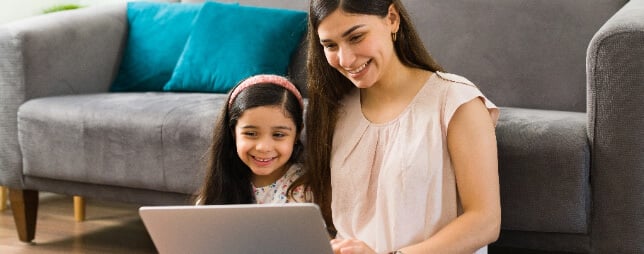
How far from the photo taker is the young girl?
2.15m

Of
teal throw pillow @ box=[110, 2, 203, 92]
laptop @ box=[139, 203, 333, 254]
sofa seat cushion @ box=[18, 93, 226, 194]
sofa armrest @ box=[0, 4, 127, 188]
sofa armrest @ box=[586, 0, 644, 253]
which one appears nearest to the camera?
laptop @ box=[139, 203, 333, 254]

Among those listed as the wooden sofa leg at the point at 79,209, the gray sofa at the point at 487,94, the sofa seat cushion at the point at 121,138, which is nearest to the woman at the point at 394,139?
the gray sofa at the point at 487,94

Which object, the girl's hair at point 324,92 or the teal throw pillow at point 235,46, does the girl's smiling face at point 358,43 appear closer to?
the girl's hair at point 324,92

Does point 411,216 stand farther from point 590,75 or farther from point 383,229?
point 590,75

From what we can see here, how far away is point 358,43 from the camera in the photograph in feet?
6.34

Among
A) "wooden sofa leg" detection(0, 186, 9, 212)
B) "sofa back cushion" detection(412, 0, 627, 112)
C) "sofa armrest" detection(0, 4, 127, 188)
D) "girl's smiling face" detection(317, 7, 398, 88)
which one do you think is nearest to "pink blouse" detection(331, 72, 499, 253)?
"girl's smiling face" detection(317, 7, 398, 88)

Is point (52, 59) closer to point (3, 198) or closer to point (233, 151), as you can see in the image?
point (3, 198)

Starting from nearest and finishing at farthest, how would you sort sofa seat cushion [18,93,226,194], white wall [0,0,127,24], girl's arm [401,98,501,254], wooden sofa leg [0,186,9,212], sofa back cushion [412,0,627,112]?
girl's arm [401,98,501,254]
sofa seat cushion [18,93,226,194]
sofa back cushion [412,0,627,112]
wooden sofa leg [0,186,9,212]
white wall [0,0,127,24]

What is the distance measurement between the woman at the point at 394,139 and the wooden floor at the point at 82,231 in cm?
108

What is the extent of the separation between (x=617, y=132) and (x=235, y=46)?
1.32m

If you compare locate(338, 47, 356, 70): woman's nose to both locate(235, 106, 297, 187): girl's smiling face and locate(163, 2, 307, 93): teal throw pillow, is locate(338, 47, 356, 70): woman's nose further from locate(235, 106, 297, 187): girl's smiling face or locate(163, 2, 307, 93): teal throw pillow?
locate(163, 2, 307, 93): teal throw pillow

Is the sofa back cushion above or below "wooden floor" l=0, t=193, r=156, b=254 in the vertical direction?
above

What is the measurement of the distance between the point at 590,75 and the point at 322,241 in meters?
0.75

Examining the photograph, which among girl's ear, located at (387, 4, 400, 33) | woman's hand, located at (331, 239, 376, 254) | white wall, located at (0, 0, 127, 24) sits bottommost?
white wall, located at (0, 0, 127, 24)
